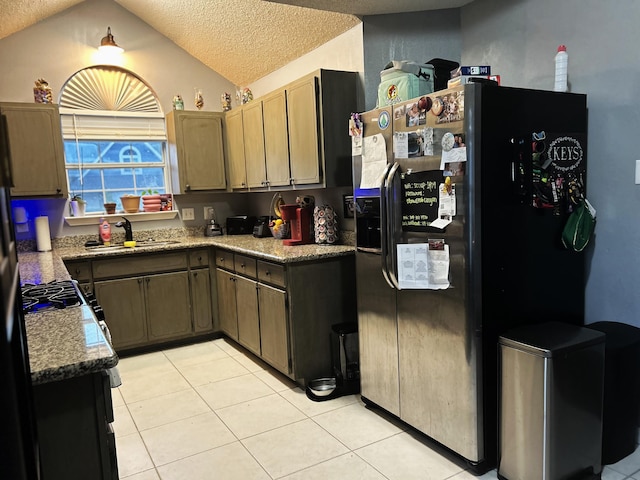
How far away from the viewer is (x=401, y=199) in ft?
7.64

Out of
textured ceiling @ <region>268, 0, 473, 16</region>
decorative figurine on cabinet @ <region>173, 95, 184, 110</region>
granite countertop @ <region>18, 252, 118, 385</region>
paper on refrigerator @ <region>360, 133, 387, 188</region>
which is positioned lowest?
granite countertop @ <region>18, 252, 118, 385</region>

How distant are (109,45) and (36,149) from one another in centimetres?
118

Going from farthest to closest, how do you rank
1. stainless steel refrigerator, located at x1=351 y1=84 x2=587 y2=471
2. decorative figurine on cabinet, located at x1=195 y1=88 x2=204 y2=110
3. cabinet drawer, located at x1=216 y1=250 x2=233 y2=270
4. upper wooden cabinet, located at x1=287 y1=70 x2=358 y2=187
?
1. decorative figurine on cabinet, located at x1=195 y1=88 x2=204 y2=110
2. cabinet drawer, located at x1=216 y1=250 x2=233 y2=270
3. upper wooden cabinet, located at x1=287 y1=70 x2=358 y2=187
4. stainless steel refrigerator, located at x1=351 y1=84 x2=587 y2=471

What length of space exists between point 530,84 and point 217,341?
128 inches

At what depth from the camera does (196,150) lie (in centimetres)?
453

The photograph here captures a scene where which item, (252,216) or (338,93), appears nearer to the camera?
(338,93)

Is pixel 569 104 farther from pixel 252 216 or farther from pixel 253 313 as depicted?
pixel 252 216

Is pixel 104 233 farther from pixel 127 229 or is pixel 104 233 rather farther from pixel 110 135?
pixel 110 135

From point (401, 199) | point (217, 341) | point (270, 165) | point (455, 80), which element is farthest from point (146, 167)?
point (455, 80)

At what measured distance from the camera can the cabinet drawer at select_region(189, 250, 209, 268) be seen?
4188 mm

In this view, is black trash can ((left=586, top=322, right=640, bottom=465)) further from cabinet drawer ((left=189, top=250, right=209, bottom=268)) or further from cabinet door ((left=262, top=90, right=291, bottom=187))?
cabinet drawer ((left=189, top=250, right=209, bottom=268))

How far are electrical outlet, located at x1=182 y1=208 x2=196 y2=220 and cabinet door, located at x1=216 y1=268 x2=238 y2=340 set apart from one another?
897mm

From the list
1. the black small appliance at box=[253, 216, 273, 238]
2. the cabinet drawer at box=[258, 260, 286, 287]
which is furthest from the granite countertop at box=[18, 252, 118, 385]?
the black small appliance at box=[253, 216, 273, 238]

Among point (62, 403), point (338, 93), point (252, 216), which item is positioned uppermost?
point (338, 93)
